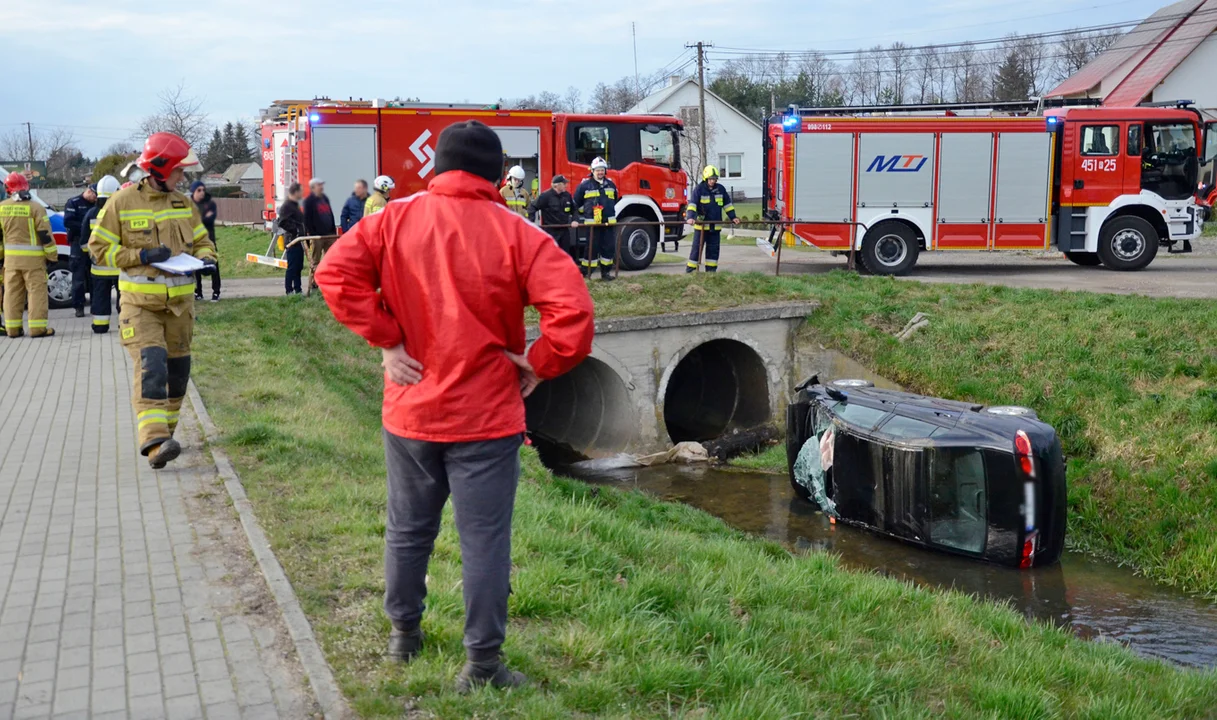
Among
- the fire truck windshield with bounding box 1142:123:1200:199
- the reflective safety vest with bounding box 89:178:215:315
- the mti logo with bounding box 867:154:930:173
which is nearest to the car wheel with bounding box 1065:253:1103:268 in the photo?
the fire truck windshield with bounding box 1142:123:1200:199

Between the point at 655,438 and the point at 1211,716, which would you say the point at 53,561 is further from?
the point at 655,438

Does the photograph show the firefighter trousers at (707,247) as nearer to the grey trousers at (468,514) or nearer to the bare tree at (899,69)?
the grey trousers at (468,514)

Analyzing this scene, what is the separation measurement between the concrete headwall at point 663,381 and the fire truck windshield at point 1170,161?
306 inches

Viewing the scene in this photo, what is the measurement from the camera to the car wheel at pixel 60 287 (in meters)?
16.2

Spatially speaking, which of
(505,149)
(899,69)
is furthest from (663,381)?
(899,69)

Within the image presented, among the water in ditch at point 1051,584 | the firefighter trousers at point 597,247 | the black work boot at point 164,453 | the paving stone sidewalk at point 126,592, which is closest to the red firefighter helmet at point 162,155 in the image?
the black work boot at point 164,453

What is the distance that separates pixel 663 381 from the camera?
641 inches

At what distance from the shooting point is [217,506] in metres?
6.29

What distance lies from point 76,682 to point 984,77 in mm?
95110

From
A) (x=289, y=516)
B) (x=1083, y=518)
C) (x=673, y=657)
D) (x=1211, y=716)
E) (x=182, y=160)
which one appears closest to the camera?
(x=673, y=657)

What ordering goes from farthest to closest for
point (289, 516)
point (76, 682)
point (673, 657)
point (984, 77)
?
point (984, 77)
point (289, 516)
point (673, 657)
point (76, 682)

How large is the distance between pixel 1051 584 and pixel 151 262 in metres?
7.89

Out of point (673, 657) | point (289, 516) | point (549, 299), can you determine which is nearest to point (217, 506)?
point (289, 516)

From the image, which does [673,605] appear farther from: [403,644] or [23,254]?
[23,254]
